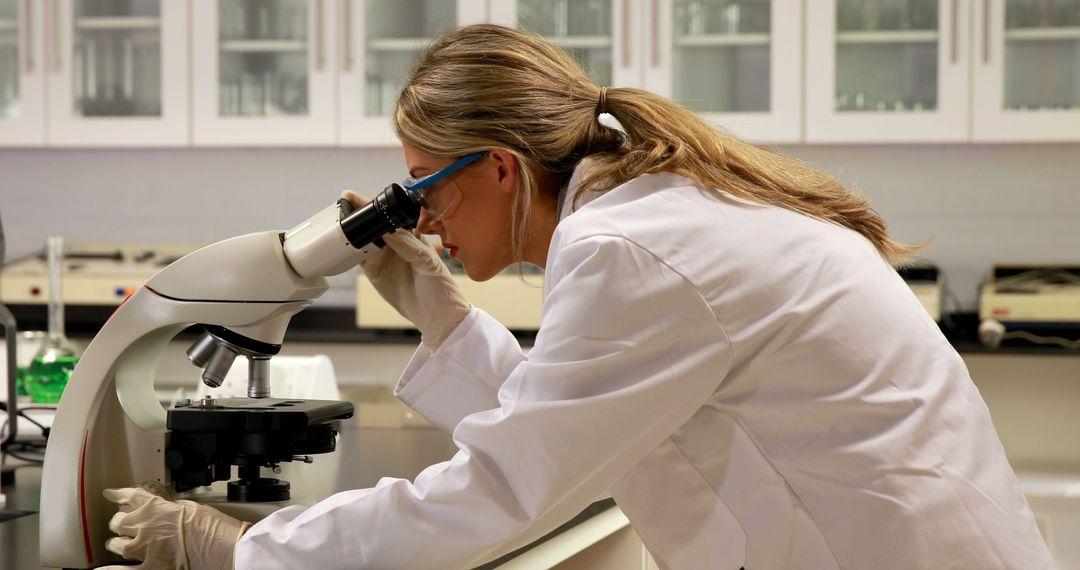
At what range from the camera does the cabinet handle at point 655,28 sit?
10.9 feet

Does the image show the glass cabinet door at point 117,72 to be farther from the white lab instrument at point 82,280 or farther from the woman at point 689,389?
the woman at point 689,389

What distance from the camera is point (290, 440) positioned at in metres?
1.16

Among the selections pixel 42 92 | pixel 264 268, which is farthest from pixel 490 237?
pixel 42 92

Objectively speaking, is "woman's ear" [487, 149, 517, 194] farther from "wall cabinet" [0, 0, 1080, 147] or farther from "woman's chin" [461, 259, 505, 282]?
"wall cabinet" [0, 0, 1080, 147]

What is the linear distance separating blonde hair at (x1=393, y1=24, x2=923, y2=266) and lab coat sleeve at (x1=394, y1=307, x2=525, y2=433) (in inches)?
11.8

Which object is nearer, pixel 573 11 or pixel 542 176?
pixel 542 176

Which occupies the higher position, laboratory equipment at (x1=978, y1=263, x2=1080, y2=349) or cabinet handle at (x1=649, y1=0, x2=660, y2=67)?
cabinet handle at (x1=649, y1=0, x2=660, y2=67)

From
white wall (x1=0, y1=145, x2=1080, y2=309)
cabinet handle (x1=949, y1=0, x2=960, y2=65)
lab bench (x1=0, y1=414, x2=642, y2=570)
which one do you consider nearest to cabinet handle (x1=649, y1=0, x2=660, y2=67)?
white wall (x1=0, y1=145, x2=1080, y2=309)

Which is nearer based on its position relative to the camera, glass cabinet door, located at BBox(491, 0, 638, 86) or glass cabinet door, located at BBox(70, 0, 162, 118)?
glass cabinet door, located at BBox(491, 0, 638, 86)

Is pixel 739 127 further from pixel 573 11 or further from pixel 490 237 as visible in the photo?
pixel 490 237

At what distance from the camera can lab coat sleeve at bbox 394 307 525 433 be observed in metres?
1.45

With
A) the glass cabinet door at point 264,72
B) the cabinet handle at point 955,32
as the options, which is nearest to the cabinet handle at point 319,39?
the glass cabinet door at point 264,72

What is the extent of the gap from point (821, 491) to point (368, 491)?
39 centimetres

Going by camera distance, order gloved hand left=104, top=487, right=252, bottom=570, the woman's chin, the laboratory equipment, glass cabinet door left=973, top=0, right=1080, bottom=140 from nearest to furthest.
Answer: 1. gloved hand left=104, top=487, right=252, bottom=570
2. the woman's chin
3. the laboratory equipment
4. glass cabinet door left=973, top=0, right=1080, bottom=140
